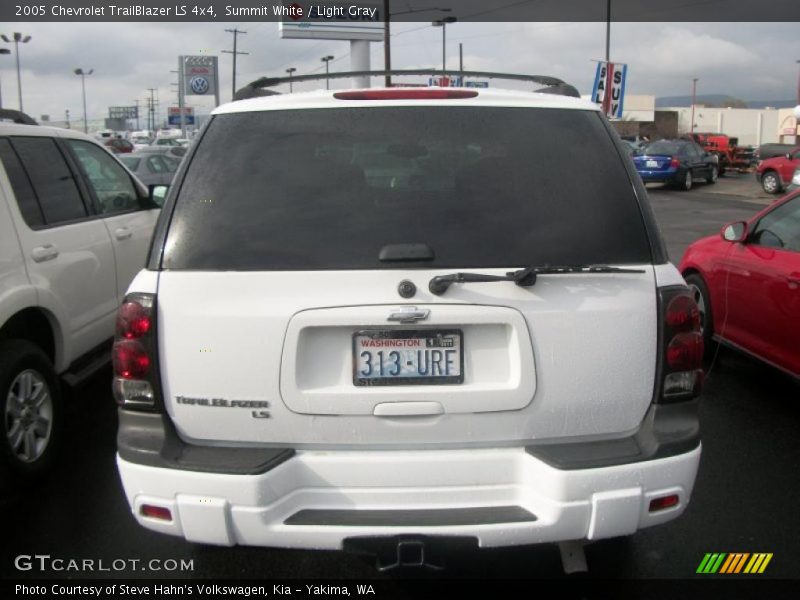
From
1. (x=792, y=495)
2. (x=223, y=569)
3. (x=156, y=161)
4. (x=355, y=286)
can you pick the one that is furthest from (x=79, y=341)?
(x=156, y=161)

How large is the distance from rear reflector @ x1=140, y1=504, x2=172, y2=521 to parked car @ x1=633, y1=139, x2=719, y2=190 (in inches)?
968

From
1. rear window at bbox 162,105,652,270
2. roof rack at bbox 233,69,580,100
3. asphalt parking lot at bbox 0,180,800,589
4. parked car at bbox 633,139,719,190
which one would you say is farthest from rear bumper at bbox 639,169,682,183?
rear window at bbox 162,105,652,270

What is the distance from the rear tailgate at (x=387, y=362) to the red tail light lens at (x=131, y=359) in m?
0.08

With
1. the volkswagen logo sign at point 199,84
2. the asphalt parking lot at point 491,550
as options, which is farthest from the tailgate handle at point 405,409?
the volkswagen logo sign at point 199,84

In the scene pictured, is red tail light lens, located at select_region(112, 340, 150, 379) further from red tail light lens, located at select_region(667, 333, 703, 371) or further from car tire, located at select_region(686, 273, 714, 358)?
car tire, located at select_region(686, 273, 714, 358)

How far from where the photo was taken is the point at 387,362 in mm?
2449

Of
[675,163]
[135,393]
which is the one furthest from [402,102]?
[675,163]

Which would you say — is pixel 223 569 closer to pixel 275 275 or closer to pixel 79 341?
pixel 275 275

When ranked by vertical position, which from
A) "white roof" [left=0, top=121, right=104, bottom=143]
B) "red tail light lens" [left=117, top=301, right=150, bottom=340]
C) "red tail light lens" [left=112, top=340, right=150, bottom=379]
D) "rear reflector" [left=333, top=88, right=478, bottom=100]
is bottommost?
"red tail light lens" [left=112, top=340, right=150, bottom=379]

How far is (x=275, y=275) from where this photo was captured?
96.7 inches

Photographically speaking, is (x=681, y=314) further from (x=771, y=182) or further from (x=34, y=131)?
(x=771, y=182)

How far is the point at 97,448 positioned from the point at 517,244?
3122 mm

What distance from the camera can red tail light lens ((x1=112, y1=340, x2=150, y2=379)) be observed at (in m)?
2.53

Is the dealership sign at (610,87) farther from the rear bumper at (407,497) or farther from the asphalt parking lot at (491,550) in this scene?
the rear bumper at (407,497)
